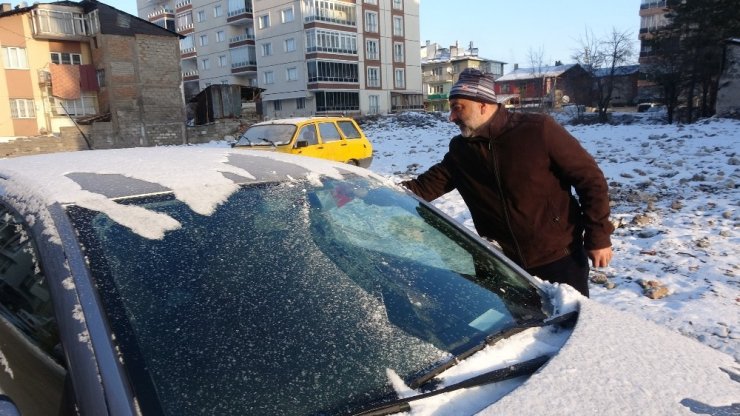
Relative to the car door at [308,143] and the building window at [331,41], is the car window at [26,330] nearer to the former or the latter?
the car door at [308,143]

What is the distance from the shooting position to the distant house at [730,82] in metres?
21.3

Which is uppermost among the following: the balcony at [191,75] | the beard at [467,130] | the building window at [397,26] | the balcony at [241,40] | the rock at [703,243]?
the building window at [397,26]

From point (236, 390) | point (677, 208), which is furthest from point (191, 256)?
point (677, 208)

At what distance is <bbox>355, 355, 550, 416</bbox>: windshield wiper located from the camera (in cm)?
120

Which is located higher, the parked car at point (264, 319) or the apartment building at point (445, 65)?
the apartment building at point (445, 65)

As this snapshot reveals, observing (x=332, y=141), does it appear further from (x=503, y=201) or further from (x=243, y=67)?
(x=243, y=67)

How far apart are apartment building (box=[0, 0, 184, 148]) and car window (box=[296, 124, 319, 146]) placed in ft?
76.7

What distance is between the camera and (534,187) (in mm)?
2516

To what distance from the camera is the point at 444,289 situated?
5.95ft

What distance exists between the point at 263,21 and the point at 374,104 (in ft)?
48.1

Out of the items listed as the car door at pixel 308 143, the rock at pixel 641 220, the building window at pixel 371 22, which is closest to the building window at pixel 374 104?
the building window at pixel 371 22

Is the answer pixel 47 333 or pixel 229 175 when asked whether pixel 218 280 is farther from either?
pixel 229 175

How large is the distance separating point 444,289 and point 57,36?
41.1 meters

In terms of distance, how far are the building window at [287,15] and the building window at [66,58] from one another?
2073cm
